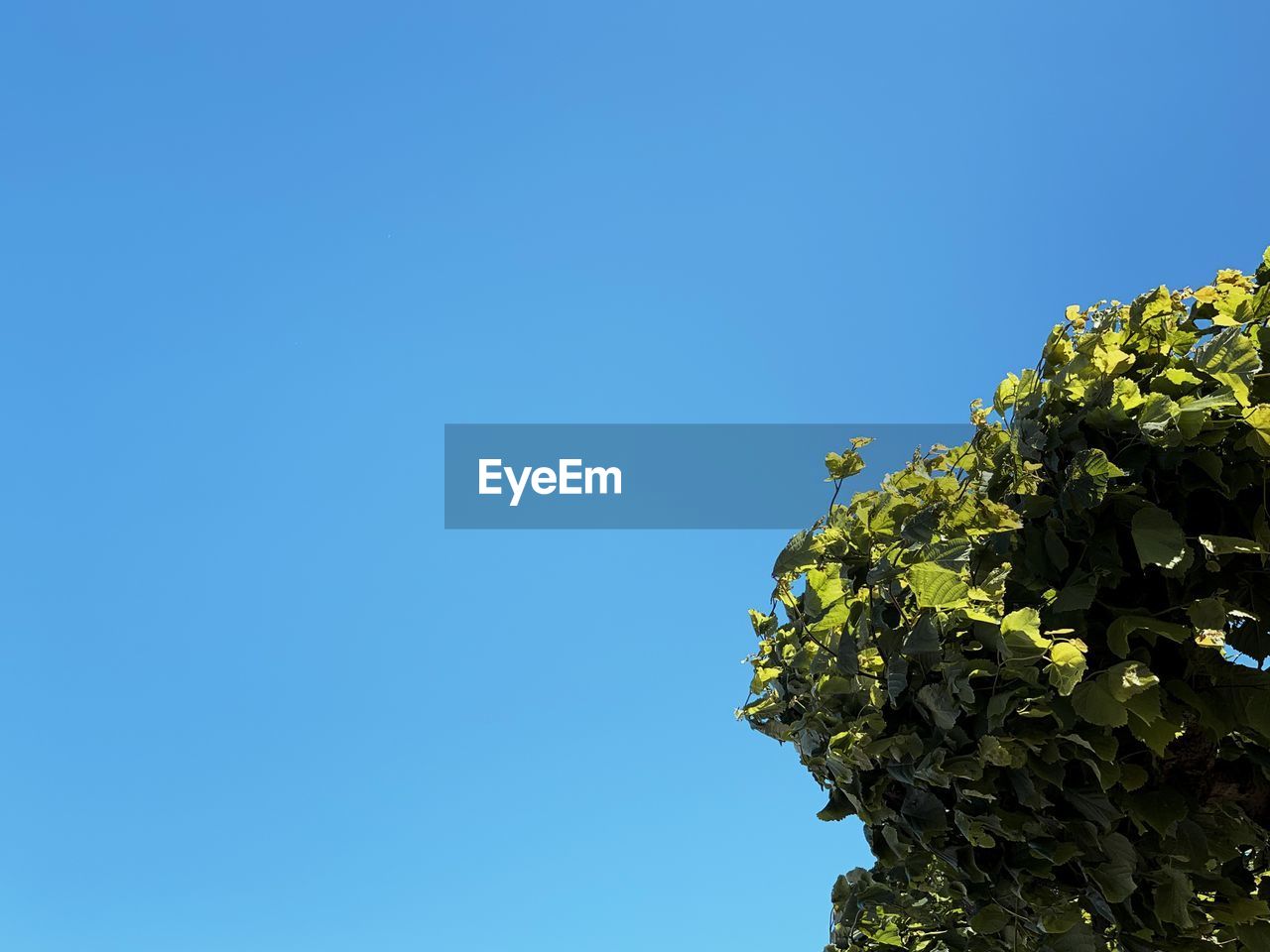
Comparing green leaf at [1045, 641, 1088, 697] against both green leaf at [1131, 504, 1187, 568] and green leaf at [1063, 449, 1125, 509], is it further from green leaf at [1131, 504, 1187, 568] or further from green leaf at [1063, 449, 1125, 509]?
green leaf at [1063, 449, 1125, 509]

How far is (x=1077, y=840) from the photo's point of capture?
294 centimetres

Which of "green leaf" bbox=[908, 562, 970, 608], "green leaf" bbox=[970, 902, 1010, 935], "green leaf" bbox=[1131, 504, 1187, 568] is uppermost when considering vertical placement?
"green leaf" bbox=[1131, 504, 1187, 568]

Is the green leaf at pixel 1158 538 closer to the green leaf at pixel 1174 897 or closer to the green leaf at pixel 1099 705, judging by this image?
the green leaf at pixel 1099 705

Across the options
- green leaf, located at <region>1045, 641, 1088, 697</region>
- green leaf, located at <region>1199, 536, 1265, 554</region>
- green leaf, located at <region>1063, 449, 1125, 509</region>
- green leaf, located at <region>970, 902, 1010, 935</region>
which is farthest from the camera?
green leaf, located at <region>970, 902, 1010, 935</region>

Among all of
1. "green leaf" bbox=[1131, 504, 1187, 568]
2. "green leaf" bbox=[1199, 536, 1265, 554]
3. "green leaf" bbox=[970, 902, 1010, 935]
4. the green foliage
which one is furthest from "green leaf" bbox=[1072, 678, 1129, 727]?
"green leaf" bbox=[970, 902, 1010, 935]

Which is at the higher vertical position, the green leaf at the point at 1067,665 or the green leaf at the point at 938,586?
the green leaf at the point at 938,586

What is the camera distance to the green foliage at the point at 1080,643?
273 cm

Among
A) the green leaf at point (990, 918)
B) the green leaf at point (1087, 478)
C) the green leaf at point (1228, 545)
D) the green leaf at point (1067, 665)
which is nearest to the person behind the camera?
the green leaf at point (1067, 665)

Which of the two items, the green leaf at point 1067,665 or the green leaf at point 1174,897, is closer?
the green leaf at point 1067,665

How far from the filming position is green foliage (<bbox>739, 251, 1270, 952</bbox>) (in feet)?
8.96

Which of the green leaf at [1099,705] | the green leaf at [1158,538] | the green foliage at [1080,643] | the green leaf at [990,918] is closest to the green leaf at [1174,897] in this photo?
the green foliage at [1080,643]

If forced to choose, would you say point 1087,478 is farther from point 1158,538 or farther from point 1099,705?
point 1099,705

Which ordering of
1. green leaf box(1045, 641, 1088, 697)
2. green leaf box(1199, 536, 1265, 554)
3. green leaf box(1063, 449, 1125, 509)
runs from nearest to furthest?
green leaf box(1045, 641, 1088, 697)
green leaf box(1199, 536, 1265, 554)
green leaf box(1063, 449, 1125, 509)

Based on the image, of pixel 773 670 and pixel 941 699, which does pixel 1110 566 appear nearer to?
pixel 941 699
